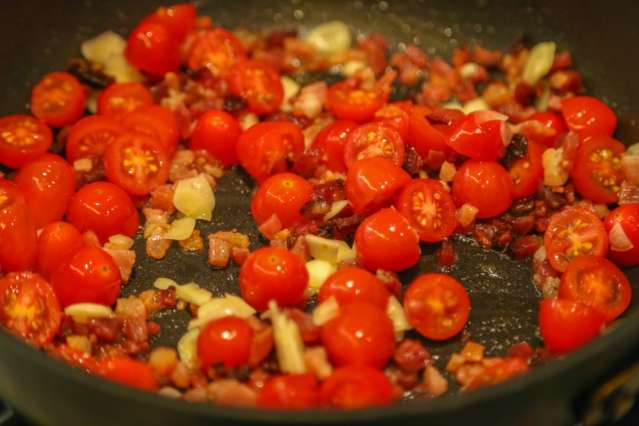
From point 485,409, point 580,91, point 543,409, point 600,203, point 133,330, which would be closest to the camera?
point 485,409

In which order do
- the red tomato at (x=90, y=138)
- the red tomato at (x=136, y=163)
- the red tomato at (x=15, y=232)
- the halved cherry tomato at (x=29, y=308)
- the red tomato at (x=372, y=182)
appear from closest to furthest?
the halved cherry tomato at (x=29, y=308) < the red tomato at (x=15, y=232) < the red tomato at (x=372, y=182) < the red tomato at (x=136, y=163) < the red tomato at (x=90, y=138)

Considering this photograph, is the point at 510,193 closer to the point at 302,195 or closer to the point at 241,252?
the point at 302,195

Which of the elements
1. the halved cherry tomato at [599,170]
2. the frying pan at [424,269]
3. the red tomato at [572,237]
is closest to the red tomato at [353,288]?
the frying pan at [424,269]

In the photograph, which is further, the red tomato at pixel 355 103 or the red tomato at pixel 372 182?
the red tomato at pixel 355 103

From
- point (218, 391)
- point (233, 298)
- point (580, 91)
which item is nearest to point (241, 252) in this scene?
point (233, 298)

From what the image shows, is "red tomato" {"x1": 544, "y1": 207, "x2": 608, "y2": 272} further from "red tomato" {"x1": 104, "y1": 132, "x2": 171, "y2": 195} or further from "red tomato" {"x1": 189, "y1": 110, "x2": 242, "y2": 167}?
"red tomato" {"x1": 104, "y1": 132, "x2": 171, "y2": 195}

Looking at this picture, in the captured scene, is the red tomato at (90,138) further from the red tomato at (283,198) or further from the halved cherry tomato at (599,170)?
the halved cherry tomato at (599,170)

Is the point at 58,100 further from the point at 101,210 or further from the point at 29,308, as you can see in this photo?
the point at 29,308
